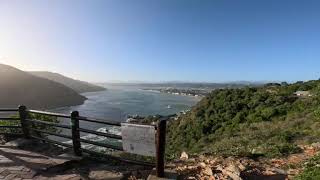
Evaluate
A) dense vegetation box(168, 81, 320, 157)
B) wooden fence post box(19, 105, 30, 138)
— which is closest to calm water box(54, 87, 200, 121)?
dense vegetation box(168, 81, 320, 157)

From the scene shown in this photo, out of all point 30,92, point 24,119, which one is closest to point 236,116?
point 24,119

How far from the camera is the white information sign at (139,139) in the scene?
22.2 feet

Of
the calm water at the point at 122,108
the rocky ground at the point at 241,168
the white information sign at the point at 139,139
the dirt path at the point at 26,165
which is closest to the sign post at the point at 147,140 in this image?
the white information sign at the point at 139,139

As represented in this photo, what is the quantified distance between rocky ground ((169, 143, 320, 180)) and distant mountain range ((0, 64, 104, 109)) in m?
98.8

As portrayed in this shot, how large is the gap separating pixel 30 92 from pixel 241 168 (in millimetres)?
120556

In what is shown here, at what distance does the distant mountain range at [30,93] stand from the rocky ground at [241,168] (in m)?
98.8

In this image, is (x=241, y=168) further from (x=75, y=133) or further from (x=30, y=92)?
(x=30, y=92)

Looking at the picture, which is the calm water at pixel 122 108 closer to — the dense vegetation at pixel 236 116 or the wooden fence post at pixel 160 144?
the dense vegetation at pixel 236 116

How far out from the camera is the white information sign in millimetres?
6781

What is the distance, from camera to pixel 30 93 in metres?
118

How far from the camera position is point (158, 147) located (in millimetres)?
6578

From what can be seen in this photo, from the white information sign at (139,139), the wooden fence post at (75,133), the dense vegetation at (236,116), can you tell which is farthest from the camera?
the dense vegetation at (236,116)

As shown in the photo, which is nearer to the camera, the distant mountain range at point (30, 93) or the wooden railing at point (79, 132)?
the wooden railing at point (79, 132)

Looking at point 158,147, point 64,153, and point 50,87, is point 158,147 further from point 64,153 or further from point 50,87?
point 50,87
